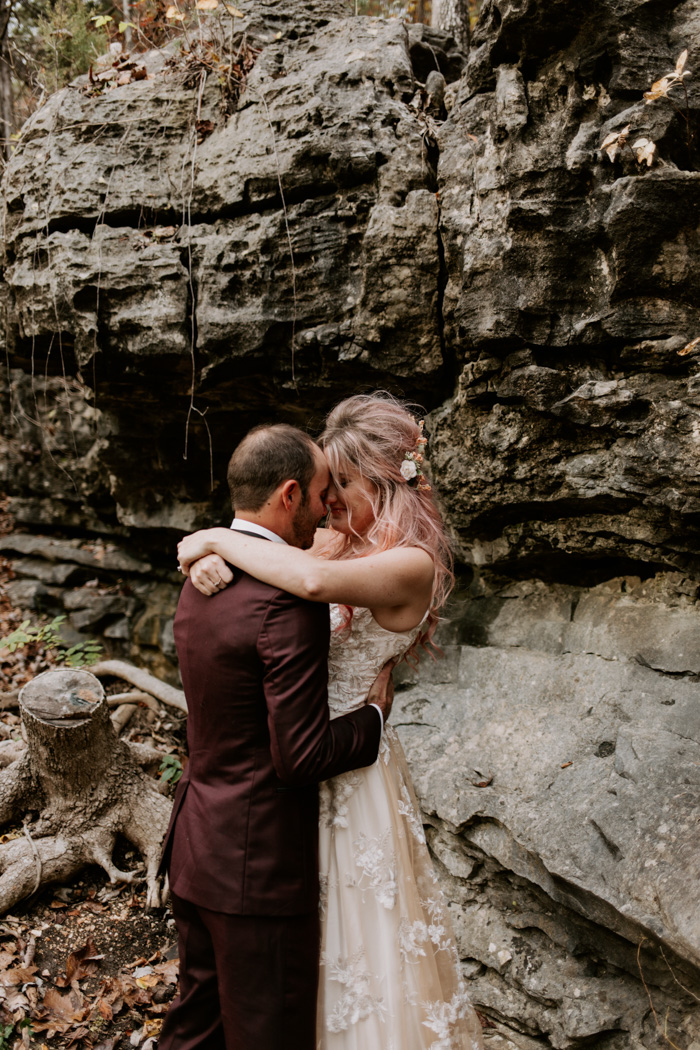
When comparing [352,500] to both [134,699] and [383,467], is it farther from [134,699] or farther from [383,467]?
[134,699]

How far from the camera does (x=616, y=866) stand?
3.14 meters

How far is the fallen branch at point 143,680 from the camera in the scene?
575cm

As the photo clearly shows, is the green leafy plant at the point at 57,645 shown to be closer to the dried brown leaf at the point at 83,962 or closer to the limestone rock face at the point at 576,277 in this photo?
the dried brown leaf at the point at 83,962

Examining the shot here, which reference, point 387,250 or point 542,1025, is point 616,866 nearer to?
point 542,1025

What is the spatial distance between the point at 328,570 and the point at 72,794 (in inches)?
115

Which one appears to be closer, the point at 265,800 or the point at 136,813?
the point at 265,800

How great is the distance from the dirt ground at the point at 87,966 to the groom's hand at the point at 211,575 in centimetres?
238

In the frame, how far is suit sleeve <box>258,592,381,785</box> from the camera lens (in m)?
2.14

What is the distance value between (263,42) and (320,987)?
18.3 feet

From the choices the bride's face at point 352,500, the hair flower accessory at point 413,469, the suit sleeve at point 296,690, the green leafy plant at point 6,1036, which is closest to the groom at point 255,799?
the suit sleeve at point 296,690

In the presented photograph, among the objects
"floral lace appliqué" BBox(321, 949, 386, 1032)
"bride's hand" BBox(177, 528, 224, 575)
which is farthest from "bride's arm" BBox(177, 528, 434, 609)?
"floral lace appliqué" BBox(321, 949, 386, 1032)

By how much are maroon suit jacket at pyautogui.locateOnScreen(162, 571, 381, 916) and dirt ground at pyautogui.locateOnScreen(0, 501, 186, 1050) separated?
1605 millimetres

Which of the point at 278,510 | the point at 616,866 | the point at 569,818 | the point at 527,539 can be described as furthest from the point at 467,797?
the point at 278,510

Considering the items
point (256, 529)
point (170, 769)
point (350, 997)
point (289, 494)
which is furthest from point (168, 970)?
point (289, 494)
